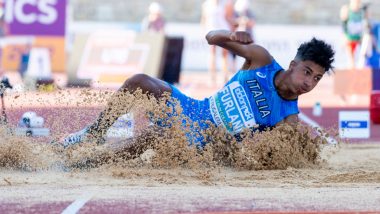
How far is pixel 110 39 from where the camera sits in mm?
17422

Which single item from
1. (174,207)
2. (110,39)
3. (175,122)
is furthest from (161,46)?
(174,207)

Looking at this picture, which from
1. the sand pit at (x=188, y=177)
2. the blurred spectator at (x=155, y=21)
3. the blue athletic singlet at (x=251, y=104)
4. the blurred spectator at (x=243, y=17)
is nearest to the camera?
the sand pit at (x=188, y=177)

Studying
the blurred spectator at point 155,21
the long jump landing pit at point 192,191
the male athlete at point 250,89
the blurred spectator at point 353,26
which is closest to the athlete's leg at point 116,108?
the male athlete at point 250,89

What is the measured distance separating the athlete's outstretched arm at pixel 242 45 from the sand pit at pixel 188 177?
53 cm

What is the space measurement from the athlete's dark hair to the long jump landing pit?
0.77m

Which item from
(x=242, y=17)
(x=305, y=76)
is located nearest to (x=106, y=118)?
(x=305, y=76)

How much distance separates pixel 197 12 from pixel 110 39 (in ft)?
31.0

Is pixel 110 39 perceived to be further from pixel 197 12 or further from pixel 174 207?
pixel 174 207

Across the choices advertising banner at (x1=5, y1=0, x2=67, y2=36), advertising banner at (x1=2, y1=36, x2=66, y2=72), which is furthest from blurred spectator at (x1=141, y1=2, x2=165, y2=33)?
advertising banner at (x1=5, y1=0, x2=67, y2=36)

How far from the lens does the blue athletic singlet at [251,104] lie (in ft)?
21.6

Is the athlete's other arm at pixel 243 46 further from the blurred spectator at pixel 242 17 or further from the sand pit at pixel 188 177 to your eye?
the blurred spectator at pixel 242 17

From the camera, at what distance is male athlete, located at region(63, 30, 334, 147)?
21.2ft

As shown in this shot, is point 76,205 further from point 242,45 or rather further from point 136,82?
point 242,45

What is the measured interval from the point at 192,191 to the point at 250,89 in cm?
126
